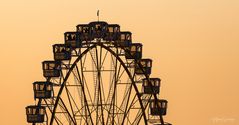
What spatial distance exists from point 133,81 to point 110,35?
129 inches

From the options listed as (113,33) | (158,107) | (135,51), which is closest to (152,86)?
(158,107)

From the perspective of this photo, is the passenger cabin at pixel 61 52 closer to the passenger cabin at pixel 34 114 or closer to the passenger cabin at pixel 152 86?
the passenger cabin at pixel 34 114

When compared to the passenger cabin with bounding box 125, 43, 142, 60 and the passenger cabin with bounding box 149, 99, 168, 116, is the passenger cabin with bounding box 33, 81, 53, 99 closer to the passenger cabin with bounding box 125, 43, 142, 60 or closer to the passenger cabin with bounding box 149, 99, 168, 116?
the passenger cabin with bounding box 125, 43, 142, 60

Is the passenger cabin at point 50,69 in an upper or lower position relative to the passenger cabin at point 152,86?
upper

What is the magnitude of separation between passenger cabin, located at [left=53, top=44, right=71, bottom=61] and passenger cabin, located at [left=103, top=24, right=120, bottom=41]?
2.65 meters

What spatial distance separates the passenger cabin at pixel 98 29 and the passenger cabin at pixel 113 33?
0.22 meters

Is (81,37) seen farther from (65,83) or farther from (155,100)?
(155,100)

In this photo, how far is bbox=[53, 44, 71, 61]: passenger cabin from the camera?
157 feet

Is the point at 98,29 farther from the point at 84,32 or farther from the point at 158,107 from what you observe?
the point at 158,107

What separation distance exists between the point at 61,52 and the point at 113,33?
3507 mm

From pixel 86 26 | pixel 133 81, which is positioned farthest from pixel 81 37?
pixel 133 81

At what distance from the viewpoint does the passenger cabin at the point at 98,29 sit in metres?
47.1

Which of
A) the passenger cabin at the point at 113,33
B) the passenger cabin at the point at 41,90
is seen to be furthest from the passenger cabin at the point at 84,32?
the passenger cabin at the point at 41,90

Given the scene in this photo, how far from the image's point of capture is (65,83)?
46906 mm
